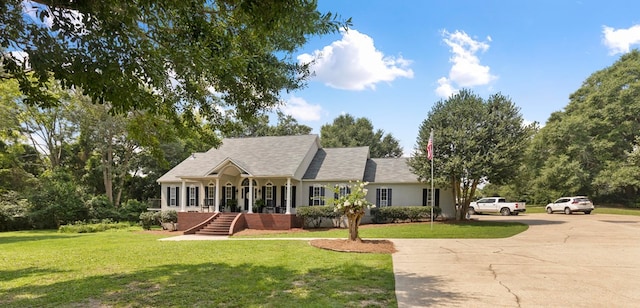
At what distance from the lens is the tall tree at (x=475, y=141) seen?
20.3 metres

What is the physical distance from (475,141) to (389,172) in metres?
6.81

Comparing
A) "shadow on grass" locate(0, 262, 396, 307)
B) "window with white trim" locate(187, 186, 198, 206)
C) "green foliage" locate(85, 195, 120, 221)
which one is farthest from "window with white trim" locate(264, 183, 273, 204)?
"shadow on grass" locate(0, 262, 396, 307)

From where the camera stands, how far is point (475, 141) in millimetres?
20578

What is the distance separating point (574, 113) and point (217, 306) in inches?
1866

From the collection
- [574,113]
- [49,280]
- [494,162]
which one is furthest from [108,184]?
[574,113]

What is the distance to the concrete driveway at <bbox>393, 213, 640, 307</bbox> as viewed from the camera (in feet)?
22.1

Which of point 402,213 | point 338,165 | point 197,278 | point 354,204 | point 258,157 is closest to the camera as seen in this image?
point 197,278

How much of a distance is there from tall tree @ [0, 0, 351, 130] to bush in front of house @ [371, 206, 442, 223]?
57.3ft

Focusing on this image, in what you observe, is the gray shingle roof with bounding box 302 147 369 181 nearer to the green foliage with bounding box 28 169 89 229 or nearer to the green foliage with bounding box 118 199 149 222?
the green foliage with bounding box 118 199 149 222

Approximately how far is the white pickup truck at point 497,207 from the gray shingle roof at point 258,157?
15.1 meters

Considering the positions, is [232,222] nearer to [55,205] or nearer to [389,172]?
[389,172]

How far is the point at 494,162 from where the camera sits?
19.8 m

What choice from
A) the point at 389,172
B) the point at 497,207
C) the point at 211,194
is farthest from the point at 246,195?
the point at 497,207

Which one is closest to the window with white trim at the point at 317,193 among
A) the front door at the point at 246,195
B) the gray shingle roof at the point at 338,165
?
the gray shingle roof at the point at 338,165
